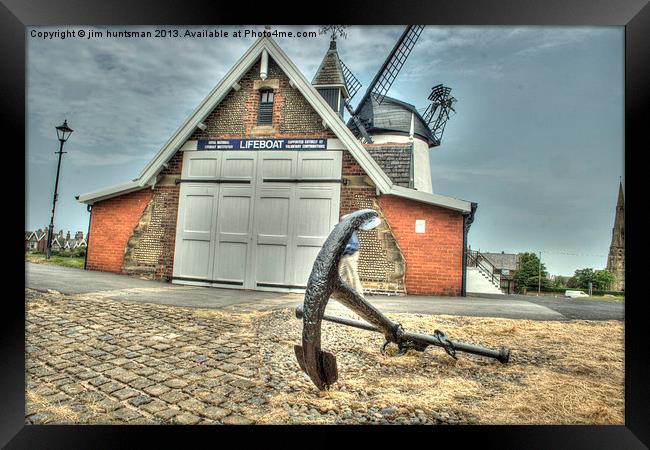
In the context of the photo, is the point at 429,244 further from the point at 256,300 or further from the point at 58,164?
the point at 58,164

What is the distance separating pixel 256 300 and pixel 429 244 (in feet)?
4.93

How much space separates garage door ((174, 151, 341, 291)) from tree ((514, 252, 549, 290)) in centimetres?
146

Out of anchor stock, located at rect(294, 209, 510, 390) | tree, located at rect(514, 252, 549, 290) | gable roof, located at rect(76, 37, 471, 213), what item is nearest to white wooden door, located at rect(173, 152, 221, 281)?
gable roof, located at rect(76, 37, 471, 213)

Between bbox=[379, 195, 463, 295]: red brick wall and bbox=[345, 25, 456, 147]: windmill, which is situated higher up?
bbox=[345, 25, 456, 147]: windmill

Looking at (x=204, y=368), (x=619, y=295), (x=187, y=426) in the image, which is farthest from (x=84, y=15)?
(x=619, y=295)

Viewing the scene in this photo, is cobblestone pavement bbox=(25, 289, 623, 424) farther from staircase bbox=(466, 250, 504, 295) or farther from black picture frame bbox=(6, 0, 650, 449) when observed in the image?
staircase bbox=(466, 250, 504, 295)

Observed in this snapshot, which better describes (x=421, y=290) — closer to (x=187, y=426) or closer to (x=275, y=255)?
(x=275, y=255)

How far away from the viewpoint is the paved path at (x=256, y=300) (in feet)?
8.20

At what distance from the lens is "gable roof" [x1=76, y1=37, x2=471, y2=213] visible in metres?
2.66

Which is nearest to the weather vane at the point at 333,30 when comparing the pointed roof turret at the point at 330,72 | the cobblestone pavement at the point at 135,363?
the pointed roof turret at the point at 330,72

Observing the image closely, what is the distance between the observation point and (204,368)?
2240mm

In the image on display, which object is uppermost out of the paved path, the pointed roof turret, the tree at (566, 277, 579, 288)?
the pointed roof turret

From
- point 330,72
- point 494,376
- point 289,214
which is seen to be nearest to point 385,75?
point 330,72

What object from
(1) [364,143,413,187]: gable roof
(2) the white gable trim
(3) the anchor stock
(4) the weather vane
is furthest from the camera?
(1) [364,143,413,187]: gable roof
